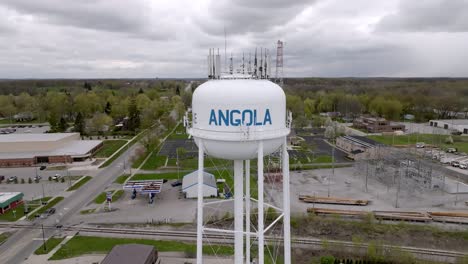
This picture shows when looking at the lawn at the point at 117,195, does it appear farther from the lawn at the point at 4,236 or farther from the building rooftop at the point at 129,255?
the building rooftop at the point at 129,255

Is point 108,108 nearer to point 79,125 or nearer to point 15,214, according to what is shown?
point 79,125

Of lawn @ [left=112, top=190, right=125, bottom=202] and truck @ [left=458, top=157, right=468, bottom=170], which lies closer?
lawn @ [left=112, top=190, right=125, bottom=202]

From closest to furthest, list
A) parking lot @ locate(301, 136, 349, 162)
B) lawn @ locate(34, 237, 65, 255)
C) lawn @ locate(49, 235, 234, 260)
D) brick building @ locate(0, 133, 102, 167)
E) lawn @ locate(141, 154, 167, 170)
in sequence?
lawn @ locate(49, 235, 234, 260), lawn @ locate(34, 237, 65, 255), lawn @ locate(141, 154, 167, 170), brick building @ locate(0, 133, 102, 167), parking lot @ locate(301, 136, 349, 162)

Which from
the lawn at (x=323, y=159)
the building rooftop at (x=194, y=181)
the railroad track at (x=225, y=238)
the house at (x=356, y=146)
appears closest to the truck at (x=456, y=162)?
the house at (x=356, y=146)

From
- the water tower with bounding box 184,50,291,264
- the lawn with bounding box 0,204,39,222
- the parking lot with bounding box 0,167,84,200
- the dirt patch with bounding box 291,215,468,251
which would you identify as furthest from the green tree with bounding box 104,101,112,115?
the water tower with bounding box 184,50,291,264

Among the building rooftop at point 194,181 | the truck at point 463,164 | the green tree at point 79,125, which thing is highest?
the green tree at point 79,125

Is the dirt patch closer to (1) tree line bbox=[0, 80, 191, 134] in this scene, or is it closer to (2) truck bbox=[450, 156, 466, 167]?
(2) truck bbox=[450, 156, 466, 167]
